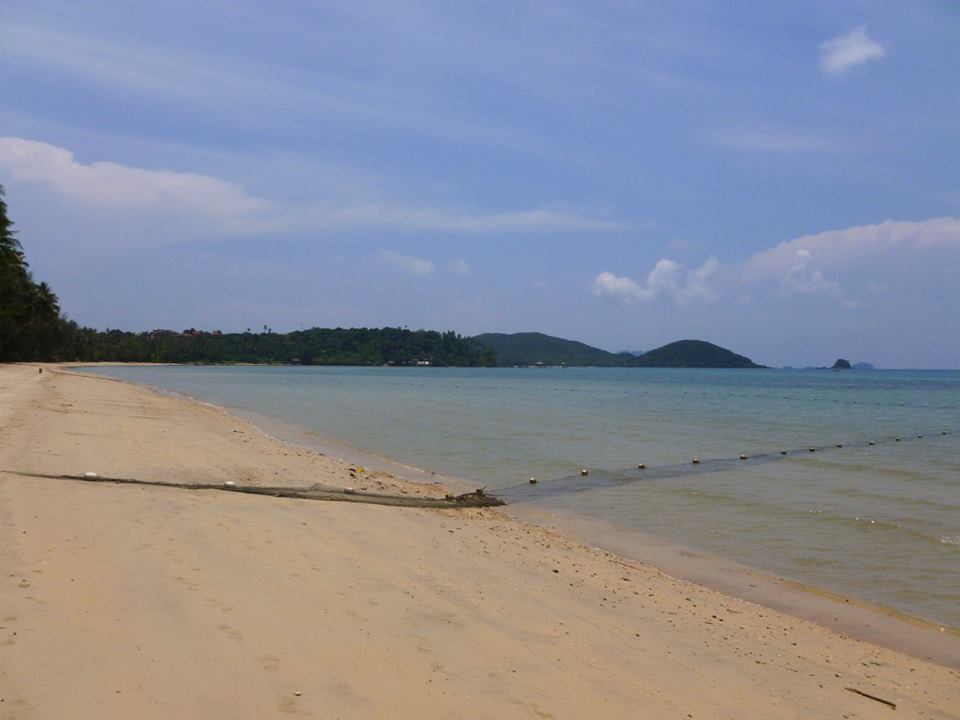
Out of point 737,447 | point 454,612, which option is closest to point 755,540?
point 454,612

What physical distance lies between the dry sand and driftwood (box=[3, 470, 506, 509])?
0.41 metres

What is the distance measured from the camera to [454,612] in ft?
18.5

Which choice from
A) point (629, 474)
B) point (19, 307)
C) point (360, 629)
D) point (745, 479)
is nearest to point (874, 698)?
point (360, 629)

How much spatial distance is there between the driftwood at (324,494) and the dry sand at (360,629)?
41 centimetres

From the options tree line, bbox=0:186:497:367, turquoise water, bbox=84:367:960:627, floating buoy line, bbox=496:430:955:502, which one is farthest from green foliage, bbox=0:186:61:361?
floating buoy line, bbox=496:430:955:502

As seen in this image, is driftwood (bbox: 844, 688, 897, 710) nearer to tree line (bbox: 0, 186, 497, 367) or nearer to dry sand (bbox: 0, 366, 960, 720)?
dry sand (bbox: 0, 366, 960, 720)

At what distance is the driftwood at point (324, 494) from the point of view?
941 centimetres

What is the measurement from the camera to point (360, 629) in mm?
4957

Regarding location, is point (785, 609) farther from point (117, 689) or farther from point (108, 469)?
point (108, 469)

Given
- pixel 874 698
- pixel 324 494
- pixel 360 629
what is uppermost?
pixel 360 629

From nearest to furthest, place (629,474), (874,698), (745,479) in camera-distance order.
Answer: (874,698), (745,479), (629,474)

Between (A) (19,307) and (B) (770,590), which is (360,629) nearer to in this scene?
(B) (770,590)

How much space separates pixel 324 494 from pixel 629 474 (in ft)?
28.1

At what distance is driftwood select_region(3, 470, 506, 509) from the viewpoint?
30.9ft
